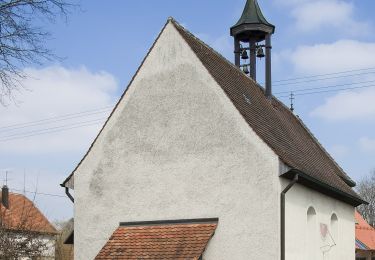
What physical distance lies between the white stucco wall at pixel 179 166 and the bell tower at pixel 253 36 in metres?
5.56

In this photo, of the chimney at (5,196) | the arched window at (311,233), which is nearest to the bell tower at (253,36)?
the arched window at (311,233)

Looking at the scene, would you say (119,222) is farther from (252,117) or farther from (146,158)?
(252,117)

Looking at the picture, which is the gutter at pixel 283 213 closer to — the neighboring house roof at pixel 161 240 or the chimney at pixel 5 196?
the neighboring house roof at pixel 161 240

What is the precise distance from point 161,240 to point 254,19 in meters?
9.52

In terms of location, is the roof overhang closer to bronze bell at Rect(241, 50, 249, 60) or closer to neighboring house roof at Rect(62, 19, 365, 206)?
neighboring house roof at Rect(62, 19, 365, 206)

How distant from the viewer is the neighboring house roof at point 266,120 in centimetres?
1466

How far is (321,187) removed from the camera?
15867mm

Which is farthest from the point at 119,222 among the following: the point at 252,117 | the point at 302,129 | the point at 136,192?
the point at 302,129

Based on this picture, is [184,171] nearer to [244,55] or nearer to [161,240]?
[161,240]

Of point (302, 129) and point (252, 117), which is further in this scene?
point (302, 129)

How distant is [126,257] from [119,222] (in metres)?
1.50

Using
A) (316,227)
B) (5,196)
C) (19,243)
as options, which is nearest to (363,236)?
(316,227)

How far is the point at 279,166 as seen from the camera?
13.7 meters

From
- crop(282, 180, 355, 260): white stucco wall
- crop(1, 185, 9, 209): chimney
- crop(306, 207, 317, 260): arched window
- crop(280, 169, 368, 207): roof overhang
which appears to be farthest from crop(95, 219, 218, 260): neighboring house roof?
crop(1, 185, 9, 209): chimney
